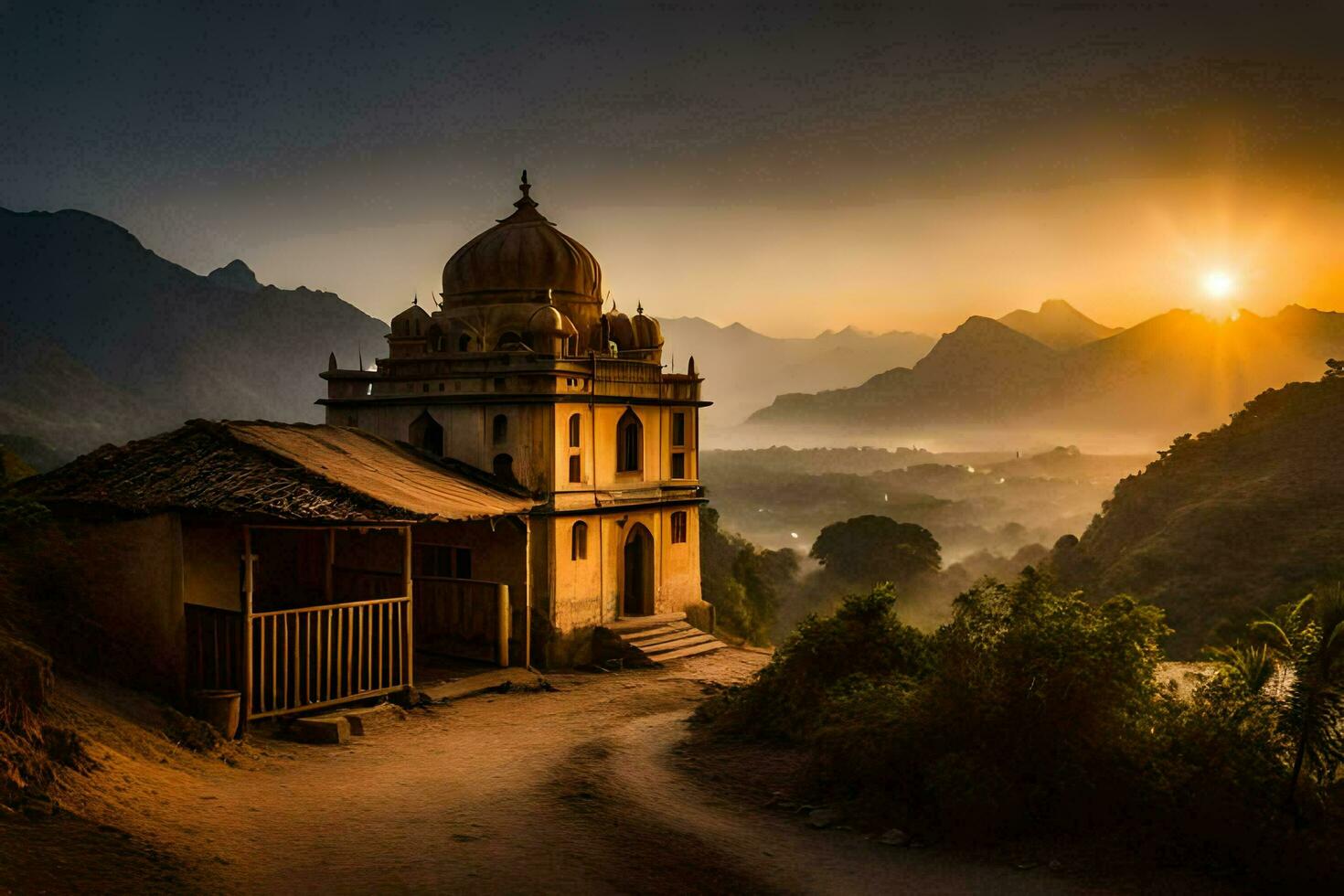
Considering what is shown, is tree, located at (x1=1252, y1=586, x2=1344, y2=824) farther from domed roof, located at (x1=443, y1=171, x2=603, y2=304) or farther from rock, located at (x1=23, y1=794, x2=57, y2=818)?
domed roof, located at (x1=443, y1=171, x2=603, y2=304)

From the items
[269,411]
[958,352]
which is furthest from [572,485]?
[958,352]

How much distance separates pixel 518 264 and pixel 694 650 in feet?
34.1

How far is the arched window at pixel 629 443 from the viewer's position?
26.3 m

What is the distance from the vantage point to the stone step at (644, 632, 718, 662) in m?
24.2

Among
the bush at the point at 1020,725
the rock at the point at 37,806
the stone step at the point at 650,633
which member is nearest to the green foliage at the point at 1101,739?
the bush at the point at 1020,725

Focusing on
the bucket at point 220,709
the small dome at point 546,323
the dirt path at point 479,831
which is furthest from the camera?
the small dome at point 546,323

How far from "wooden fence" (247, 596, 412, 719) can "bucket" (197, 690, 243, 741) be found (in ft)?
1.52

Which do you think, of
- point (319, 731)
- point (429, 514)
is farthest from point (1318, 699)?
point (319, 731)

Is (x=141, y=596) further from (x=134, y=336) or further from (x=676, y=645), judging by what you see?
(x=134, y=336)

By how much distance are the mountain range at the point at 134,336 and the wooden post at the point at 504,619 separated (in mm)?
111140

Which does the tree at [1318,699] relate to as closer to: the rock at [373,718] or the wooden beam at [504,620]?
the rock at [373,718]

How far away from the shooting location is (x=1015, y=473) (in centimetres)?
17738

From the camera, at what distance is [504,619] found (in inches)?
797

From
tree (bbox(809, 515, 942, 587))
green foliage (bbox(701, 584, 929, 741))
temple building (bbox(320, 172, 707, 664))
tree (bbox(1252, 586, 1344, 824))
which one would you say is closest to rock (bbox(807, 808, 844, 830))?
green foliage (bbox(701, 584, 929, 741))
